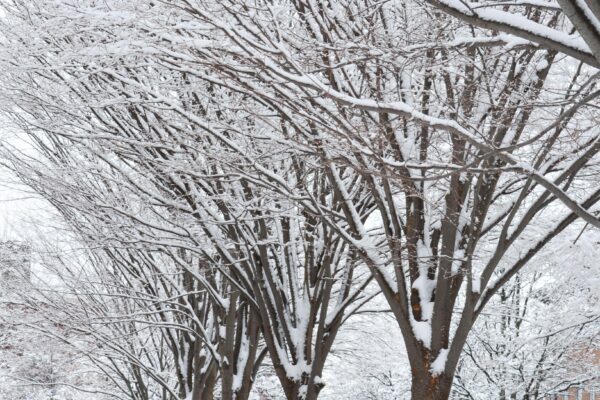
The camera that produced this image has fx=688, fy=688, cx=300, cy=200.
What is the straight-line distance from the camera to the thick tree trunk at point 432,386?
595 cm

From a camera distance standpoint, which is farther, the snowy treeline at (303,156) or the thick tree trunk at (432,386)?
the thick tree trunk at (432,386)

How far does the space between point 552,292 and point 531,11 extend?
516 inches

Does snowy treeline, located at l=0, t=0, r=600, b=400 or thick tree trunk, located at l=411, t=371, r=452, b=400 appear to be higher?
snowy treeline, located at l=0, t=0, r=600, b=400

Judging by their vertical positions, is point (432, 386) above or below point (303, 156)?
below

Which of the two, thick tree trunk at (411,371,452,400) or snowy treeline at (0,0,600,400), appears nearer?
snowy treeline at (0,0,600,400)

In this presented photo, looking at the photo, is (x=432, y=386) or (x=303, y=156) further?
(x=303, y=156)

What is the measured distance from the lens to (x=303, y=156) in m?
6.55

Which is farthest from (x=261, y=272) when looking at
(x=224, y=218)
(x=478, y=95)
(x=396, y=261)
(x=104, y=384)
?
(x=104, y=384)

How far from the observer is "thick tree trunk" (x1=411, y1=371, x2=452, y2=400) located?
19.5 ft

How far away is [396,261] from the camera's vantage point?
6004mm

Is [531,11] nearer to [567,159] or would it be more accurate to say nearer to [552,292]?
[567,159]

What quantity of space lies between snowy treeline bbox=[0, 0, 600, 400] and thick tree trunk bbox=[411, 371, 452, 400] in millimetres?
19

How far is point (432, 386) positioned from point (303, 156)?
2.39 m

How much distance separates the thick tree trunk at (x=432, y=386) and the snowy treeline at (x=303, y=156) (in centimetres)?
2
